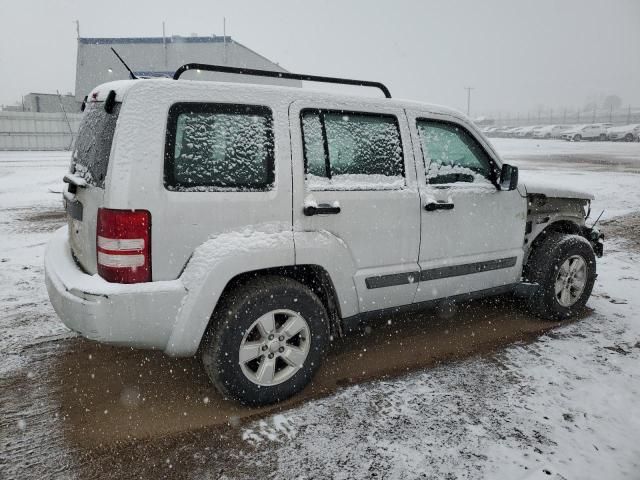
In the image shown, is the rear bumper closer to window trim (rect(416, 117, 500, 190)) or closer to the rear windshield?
the rear windshield

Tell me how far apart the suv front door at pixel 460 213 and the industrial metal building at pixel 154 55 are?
93.3ft

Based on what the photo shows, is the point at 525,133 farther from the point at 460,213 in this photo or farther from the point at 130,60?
the point at 460,213

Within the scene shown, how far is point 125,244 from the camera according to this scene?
2559 millimetres

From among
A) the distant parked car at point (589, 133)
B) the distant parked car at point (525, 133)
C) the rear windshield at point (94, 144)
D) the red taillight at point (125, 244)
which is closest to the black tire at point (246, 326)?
the red taillight at point (125, 244)

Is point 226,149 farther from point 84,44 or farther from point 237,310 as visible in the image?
point 84,44

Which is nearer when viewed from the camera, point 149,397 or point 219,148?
point 219,148

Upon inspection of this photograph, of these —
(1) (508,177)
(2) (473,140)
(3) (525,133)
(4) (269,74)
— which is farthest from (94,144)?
(3) (525,133)

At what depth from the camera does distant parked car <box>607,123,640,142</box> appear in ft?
128

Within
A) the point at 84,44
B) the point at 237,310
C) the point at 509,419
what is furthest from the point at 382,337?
the point at 84,44

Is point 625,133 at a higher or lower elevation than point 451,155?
higher

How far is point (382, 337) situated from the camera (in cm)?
414

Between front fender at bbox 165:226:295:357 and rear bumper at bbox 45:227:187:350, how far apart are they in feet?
0.17

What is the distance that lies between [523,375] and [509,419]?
64cm

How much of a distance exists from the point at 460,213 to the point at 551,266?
47.1 inches
